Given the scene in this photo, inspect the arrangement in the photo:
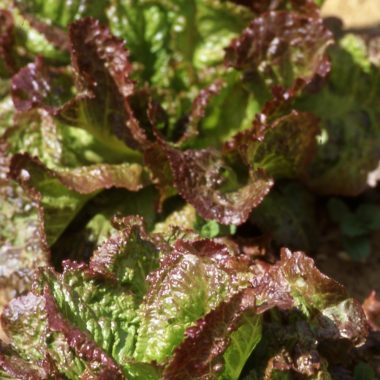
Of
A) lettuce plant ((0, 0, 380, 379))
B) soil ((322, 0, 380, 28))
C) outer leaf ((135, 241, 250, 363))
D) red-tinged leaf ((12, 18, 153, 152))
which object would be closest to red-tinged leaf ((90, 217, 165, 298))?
lettuce plant ((0, 0, 380, 379))

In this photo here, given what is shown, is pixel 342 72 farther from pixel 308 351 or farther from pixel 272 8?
pixel 308 351

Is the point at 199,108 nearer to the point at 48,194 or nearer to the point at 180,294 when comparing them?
the point at 48,194

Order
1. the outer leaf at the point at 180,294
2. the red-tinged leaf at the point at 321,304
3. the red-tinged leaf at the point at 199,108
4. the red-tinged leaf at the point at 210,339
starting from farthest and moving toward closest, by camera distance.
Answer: the red-tinged leaf at the point at 199,108 < the red-tinged leaf at the point at 321,304 < the outer leaf at the point at 180,294 < the red-tinged leaf at the point at 210,339

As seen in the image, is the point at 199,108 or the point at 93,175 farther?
the point at 199,108

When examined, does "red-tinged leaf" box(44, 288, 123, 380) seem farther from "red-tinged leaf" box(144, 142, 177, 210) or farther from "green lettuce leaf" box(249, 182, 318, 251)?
"green lettuce leaf" box(249, 182, 318, 251)

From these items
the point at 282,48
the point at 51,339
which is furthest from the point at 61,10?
the point at 51,339

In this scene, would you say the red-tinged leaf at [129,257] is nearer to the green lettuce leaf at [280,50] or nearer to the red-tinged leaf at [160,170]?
the red-tinged leaf at [160,170]

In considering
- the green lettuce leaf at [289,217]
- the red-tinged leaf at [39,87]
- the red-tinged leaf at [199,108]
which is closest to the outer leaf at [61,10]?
the red-tinged leaf at [39,87]
